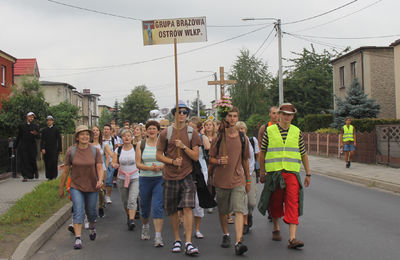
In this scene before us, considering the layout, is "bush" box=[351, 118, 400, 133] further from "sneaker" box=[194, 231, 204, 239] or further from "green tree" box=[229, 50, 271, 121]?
"green tree" box=[229, 50, 271, 121]

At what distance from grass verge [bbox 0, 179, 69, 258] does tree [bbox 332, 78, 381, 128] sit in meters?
19.8

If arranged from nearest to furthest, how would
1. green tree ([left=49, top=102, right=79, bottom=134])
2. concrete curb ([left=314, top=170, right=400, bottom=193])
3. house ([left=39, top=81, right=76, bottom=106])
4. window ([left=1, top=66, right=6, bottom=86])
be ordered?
concrete curb ([left=314, top=170, right=400, bottom=193])
green tree ([left=49, top=102, right=79, bottom=134])
window ([left=1, top=66, right=6, bottom=86])
house ([left=39, top=81, right=76, bottom=106])

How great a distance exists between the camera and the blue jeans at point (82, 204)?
627 centimetres

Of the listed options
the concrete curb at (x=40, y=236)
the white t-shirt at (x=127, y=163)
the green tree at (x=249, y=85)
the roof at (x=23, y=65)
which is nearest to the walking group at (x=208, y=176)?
the concrete curb at (x=40, y=236)

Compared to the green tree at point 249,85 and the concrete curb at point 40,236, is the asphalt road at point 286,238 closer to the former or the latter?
the concrete curb at point 40,236

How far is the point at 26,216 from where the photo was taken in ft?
24.0

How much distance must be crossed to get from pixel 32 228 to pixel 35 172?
7313 mm

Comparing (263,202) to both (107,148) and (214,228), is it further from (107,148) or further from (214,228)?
(107,148)

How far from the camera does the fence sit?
1756 cm


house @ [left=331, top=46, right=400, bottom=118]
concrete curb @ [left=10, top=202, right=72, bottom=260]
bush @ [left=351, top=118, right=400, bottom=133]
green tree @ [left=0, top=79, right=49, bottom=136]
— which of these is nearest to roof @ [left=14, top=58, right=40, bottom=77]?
green tree @ [left=0, top=79, right=49, bottom=136]

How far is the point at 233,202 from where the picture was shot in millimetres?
5832

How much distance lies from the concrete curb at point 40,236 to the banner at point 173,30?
9.86ft

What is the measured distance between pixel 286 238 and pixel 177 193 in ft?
5.67

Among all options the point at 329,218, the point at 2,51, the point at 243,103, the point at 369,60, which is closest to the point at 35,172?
the point at 329,218
